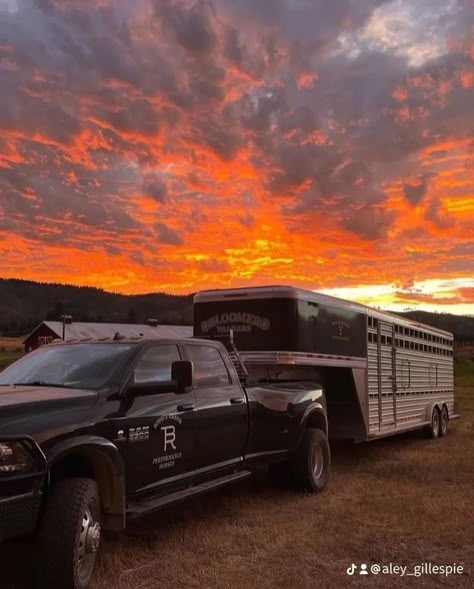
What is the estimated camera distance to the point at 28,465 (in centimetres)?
451

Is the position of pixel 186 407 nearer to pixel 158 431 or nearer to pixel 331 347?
pixel 158 431

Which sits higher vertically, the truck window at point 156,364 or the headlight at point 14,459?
the truck window at point 156,364

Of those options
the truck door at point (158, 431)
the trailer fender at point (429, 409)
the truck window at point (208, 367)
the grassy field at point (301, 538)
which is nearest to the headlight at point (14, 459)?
the truck door at point (158, 431)

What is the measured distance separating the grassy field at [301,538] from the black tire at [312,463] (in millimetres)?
194

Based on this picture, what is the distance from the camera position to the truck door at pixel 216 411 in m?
6.74

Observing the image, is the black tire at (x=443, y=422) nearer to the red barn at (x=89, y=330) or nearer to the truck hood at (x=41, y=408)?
the truck hood at (x=41, y=408)

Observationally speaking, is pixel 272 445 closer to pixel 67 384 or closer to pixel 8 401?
pixel 67 384

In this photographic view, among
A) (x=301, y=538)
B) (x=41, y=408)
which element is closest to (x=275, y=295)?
(x=301, y=538)

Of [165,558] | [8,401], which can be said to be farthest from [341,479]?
[8,401]

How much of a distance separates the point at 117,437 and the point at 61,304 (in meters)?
139

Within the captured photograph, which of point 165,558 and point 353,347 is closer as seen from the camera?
point 165,558

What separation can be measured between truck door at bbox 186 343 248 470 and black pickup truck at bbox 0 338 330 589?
0.6 inches

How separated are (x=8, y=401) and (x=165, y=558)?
6.74ft

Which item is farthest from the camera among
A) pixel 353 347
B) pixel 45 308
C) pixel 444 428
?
pixel 45 308
